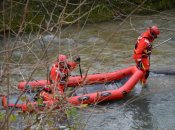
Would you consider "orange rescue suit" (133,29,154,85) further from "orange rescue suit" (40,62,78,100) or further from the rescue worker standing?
"orange rescue suit" (40,62,78,100)

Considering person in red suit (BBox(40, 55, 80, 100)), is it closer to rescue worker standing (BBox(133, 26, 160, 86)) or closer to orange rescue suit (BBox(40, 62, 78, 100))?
orange rescue suit (BBox(40, 62, 78, 100))

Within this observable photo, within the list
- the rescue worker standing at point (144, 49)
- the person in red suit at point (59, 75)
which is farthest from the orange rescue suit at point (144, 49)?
the person in red suit at point (59, 75)

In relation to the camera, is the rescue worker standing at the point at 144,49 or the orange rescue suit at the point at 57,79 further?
the rescue worker standing at the point at 144,49

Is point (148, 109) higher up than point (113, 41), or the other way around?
point (113, 41)

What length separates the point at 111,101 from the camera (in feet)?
18.4

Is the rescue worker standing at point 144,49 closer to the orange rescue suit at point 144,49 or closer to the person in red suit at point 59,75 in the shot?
the orange rescue suit at point 144,49

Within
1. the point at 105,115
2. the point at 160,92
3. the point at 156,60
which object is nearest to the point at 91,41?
the point at 156,60

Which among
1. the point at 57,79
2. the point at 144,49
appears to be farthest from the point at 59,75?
the point at 144,49

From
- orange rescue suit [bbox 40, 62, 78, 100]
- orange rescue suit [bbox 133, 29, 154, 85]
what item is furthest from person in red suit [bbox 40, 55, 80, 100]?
orange rescue suit [bbox 133, 29, 154, 85]

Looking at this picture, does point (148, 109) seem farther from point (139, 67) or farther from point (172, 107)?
point (139, 67)

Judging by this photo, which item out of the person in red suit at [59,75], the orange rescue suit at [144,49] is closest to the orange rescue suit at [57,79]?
the person in red suit at [59,75]

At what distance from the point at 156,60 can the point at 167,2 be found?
21.7 feet

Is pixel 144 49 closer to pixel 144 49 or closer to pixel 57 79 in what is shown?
pixel 144 49

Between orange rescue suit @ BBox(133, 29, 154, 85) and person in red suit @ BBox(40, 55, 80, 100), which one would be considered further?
orange rescue suit @ BBox(133, 29, 154, 85)
